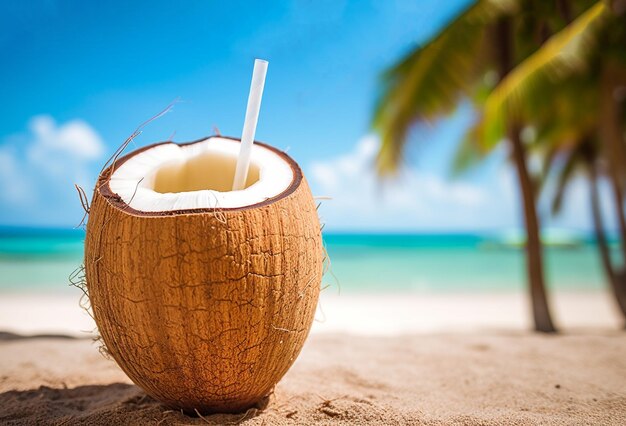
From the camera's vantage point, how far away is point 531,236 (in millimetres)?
6086

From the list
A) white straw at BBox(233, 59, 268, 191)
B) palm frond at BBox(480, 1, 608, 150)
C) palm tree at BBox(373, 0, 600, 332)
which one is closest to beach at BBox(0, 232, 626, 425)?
white straw at BBox(233, 59, 268, 191)

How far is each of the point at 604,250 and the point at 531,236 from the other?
5485mm

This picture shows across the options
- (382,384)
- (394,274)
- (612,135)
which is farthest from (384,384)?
(394,274)

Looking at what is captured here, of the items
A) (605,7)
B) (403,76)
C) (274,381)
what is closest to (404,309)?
(403,76)

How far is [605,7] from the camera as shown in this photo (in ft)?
15.0

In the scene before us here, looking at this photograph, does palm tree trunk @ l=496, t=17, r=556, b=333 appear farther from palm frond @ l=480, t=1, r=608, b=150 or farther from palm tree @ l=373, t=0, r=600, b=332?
palm frond @ l=480, t=1, r=608, b=150

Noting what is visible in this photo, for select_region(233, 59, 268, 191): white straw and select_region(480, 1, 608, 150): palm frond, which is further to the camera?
select_region(480, 1, 608, 150): palm frond

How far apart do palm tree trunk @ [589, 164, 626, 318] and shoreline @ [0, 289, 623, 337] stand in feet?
1.85

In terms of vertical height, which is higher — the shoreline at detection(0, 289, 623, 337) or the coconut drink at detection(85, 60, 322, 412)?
the coconut drink at detection(85, 60, 322, 412)

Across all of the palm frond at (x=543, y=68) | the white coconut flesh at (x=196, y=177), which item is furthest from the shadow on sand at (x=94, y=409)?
the palm frond at (x=543, y=68)

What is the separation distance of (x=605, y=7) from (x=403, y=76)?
8.74 ft

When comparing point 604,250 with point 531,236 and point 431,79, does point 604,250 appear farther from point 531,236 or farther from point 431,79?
point 431,79

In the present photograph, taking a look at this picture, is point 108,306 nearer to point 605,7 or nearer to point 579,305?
point 605,7

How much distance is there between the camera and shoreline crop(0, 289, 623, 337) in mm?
7961
